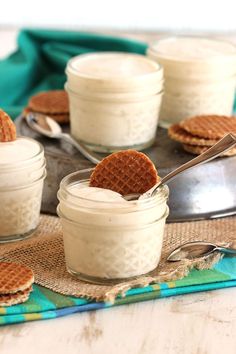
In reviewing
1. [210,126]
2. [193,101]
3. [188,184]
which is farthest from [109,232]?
[193,101]

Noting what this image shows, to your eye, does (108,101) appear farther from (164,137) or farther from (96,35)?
(96,35)

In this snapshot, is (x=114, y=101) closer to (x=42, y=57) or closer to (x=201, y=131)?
(x=201, y=131)

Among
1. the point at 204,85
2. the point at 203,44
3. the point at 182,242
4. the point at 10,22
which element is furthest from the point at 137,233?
the point at 10,22

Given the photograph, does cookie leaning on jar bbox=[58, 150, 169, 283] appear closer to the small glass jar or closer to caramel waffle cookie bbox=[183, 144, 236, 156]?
the small glass jar

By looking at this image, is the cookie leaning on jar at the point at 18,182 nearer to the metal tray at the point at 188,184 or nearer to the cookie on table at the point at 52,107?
the metal tray at the point at 188,184

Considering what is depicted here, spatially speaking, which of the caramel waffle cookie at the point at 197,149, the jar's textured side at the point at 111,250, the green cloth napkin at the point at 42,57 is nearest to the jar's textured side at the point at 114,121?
the caramel waffle cookie at the point at 197,149

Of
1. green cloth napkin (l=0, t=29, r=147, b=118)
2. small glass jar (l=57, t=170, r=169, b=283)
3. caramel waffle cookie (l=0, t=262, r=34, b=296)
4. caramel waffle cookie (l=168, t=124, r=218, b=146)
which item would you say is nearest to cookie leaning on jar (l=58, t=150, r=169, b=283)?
small glass jar (l=57, t=170, r=169, b=283)
